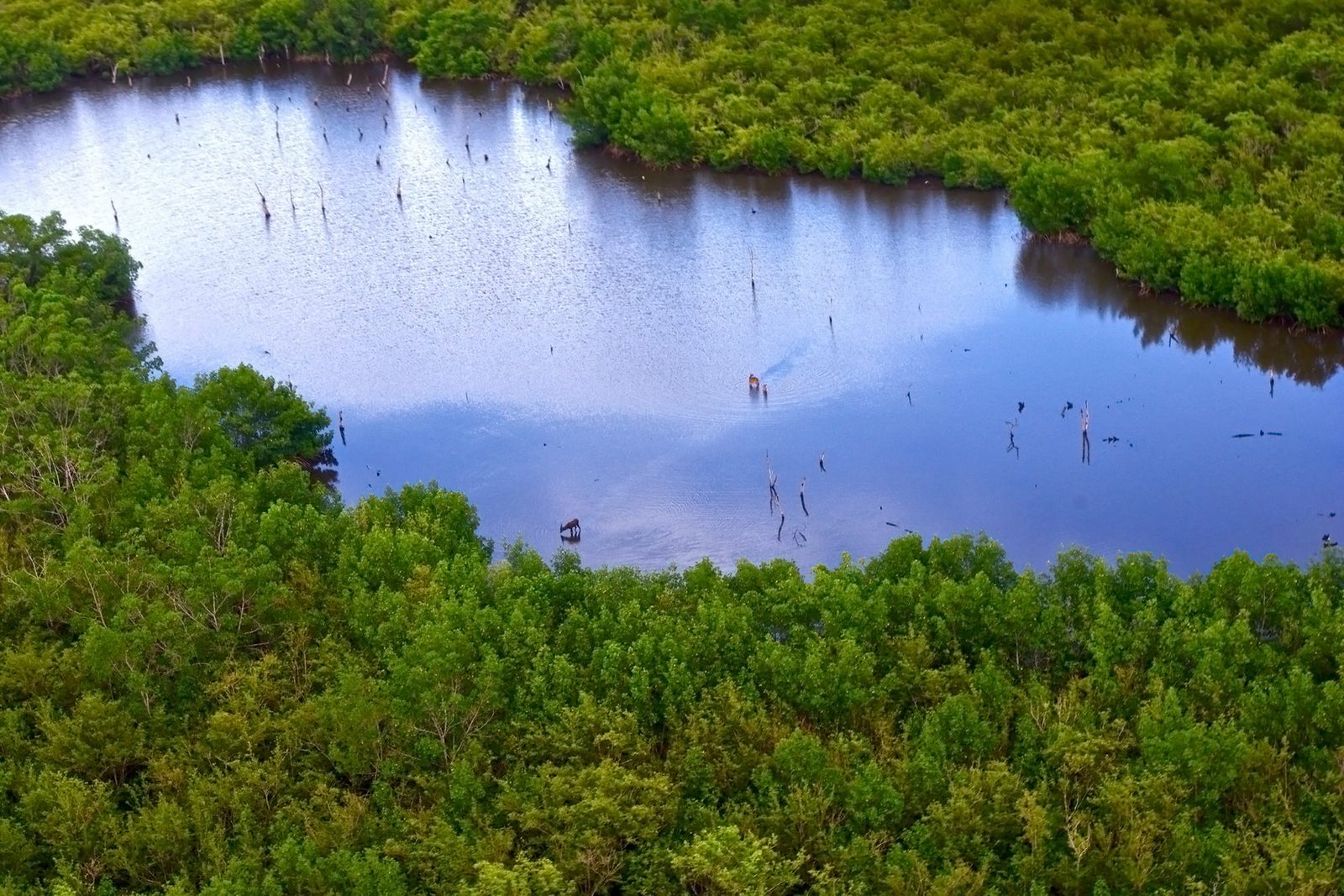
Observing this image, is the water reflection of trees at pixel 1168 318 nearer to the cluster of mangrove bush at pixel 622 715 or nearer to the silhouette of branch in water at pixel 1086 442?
the silhouette of branch in water at pixel 1086 442

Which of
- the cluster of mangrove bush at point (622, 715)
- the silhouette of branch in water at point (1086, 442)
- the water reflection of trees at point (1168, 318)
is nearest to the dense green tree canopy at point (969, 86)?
the water reflection of trees at point (1168, 318)

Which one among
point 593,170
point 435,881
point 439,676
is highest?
point 593,170

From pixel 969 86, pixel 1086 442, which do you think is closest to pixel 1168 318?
pixel 1086 442

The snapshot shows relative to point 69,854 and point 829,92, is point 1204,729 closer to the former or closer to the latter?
point 69,854

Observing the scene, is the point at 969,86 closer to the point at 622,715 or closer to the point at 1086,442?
the point at 1086,442

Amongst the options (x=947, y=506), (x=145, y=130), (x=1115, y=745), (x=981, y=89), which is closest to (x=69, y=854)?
(x=1115, y=745)

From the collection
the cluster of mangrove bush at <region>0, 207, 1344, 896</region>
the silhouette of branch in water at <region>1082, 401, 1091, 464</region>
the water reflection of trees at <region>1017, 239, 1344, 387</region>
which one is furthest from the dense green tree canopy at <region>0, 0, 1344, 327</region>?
the cluster of mangrove bush at <region>0, 207, 1344, 896</region>

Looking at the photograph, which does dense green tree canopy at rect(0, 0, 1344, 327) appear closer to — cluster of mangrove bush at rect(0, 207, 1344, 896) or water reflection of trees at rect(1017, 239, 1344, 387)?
water reflection of trees at rect(1017, 239, 1344, 387)
